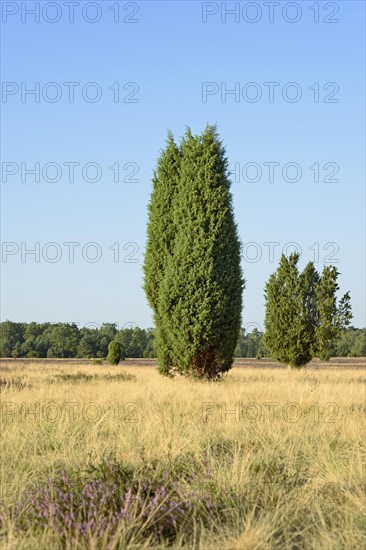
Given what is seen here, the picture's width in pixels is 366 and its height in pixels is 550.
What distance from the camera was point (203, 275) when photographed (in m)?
19.9

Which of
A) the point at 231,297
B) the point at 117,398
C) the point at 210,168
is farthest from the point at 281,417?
the point at 210,168

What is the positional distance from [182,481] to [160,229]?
16.4 metres

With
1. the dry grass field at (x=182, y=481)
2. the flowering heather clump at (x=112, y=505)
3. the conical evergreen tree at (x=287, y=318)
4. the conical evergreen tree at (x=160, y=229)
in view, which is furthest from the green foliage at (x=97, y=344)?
the flowering heather clump at (x=112, y=505)

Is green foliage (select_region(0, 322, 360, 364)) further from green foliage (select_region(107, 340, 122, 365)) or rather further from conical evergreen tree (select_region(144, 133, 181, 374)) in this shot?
conical evergreen tree (select_region(144, 133, 181, 374))

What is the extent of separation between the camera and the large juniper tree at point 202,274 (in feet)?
65.2

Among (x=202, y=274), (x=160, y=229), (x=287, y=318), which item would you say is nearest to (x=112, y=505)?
(x=202, y=274)

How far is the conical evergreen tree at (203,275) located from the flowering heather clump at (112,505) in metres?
14.0

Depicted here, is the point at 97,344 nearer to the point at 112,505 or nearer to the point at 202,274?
the point at 202,274

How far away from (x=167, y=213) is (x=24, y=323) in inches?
2545

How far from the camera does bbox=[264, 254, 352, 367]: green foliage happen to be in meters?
32.8

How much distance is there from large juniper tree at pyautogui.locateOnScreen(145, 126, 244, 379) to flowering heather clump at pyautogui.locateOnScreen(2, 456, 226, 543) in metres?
14.1

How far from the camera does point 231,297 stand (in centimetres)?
2027

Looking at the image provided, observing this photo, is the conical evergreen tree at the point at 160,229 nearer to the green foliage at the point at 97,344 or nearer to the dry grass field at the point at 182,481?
the dry grass field at the point at 182,481

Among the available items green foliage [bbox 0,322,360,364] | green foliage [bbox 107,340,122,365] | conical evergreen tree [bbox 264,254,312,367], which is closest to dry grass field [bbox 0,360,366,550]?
conical evergreen tree [bbox 264,254,312,367]
